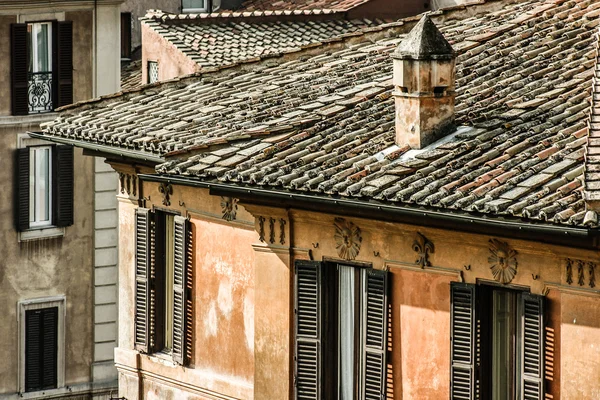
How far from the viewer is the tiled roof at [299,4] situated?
3709cm

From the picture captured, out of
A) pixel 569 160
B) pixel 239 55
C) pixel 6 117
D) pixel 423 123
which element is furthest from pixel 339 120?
pixel 6 117

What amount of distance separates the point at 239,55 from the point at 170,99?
32.6 ft

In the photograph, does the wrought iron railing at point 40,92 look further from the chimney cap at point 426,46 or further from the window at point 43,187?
the chimney cap at point 426,46

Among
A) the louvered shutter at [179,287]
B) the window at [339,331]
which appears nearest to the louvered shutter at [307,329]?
the window at [339,331]

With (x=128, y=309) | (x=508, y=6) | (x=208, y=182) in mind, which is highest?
(x=508, y=6)

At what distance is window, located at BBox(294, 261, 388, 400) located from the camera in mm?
19672

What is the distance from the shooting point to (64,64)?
121 feet

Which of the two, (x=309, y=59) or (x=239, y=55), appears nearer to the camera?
(x=309, y=59)

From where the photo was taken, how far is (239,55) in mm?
34219

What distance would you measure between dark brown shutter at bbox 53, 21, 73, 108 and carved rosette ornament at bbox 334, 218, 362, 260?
17.5m

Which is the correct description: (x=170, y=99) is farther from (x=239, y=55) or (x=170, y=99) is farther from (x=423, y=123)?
(x=239, y=55)

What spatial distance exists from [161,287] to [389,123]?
440 centimetres

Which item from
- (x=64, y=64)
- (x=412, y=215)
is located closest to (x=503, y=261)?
(x=412, y=215)

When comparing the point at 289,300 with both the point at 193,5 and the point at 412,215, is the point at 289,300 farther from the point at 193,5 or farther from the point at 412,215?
the point at 193,5
